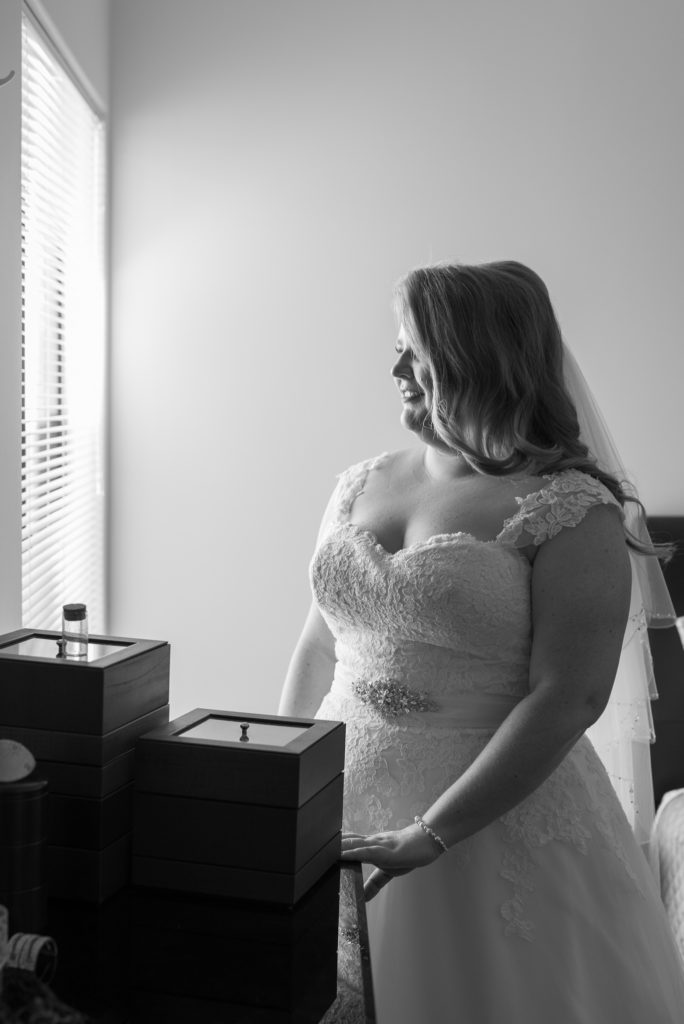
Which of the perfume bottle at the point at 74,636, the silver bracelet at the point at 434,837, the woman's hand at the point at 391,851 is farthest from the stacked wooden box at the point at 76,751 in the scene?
the silver bracelet at the point at 434,837

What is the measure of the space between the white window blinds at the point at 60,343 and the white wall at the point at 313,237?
0.35 ft

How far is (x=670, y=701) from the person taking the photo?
2.77m

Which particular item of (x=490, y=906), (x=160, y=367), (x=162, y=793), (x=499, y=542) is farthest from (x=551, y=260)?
(x=162, y=793)

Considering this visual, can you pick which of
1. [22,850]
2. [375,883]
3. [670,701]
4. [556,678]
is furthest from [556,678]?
[670,701]

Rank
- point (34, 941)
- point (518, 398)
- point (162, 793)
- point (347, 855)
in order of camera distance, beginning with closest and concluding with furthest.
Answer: point (34, 941), point (162, 793), point (347, 855), point (518, 398)

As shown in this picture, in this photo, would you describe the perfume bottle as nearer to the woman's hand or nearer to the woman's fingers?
the woman's hand

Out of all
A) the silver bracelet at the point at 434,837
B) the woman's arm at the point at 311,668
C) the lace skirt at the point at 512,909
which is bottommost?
the lace skirt at the point at 512,909

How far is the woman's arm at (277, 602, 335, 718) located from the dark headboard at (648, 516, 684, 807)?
1.14 metres

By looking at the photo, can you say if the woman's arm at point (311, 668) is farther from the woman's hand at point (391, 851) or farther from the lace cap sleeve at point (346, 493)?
the woman's hand at point (391, 851)

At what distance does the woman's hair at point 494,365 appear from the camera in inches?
66.7

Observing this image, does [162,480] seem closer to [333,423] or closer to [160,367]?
[160,367]

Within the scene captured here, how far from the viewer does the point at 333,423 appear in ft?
9.86

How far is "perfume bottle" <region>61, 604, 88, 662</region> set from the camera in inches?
47.2

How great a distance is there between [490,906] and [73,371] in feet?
5.76
